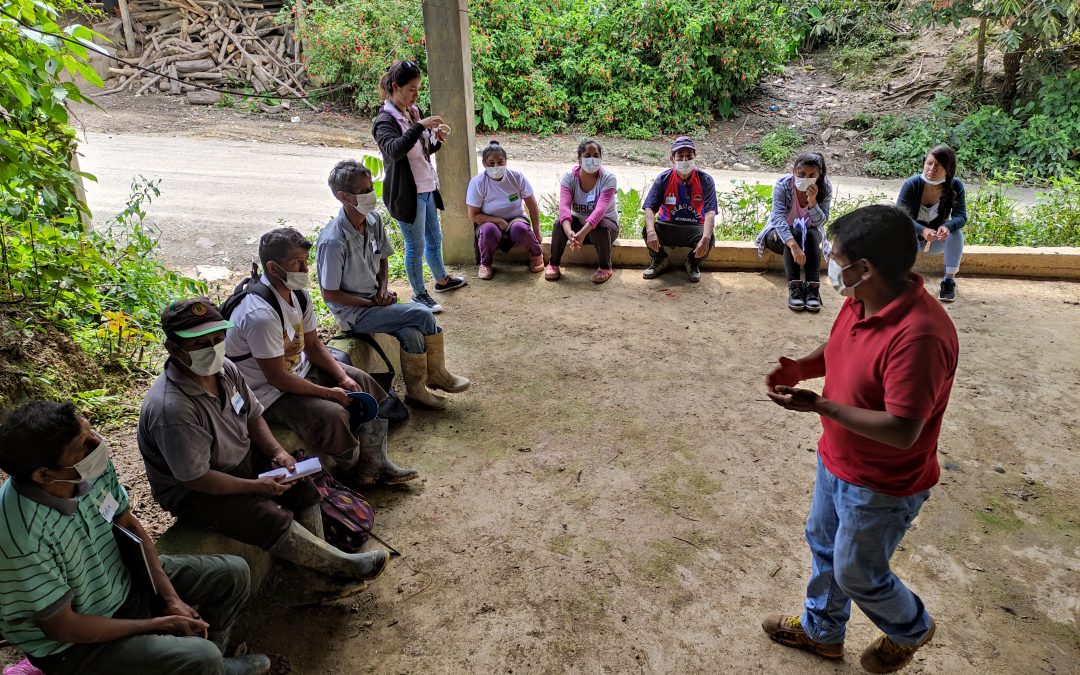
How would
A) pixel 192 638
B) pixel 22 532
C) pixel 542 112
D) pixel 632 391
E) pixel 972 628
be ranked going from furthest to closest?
pixel 542 112 → pixel 632 391 → pixel 972 628 → pixel 192 638 → pixel 22 532

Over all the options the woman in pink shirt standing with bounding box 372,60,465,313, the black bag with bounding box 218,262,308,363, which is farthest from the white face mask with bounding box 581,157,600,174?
the black bag with bounding box 218,262,308,363

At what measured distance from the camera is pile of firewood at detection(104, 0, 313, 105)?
1581 centimetres

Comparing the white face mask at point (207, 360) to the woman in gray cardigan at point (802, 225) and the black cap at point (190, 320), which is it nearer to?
the black cap at point (190, 320)

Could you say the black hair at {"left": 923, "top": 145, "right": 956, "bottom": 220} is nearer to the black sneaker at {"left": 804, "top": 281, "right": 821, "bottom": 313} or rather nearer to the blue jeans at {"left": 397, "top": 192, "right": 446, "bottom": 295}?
the black sneaker at {"left": 804, "top": 281, "right": 821, "bottom": 313}

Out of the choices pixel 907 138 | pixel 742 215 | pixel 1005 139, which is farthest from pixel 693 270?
pixel 1005 139

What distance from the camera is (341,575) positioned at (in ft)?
10.2

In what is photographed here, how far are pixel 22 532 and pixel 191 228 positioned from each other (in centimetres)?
770

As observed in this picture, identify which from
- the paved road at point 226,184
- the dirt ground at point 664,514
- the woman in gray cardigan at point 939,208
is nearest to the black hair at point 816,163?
the woman in gray cardigan at point 939,208

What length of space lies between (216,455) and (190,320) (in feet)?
Result: 1.80

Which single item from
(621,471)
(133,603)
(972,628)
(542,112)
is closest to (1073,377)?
(972,628)

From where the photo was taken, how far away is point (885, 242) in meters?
2.24

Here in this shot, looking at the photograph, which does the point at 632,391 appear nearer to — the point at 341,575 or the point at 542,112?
the point at 341,575

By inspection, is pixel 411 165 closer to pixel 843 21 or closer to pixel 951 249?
pixel 951 249

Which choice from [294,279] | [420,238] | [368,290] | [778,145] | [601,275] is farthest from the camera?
[778,145]
